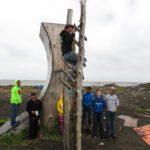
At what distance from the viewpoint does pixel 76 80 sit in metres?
9.10

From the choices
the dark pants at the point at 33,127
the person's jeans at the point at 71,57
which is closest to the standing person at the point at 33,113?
the dark pants at the point at 33,127

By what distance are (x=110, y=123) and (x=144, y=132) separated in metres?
2.73

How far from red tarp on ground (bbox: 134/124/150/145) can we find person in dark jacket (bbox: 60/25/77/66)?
6.07 meters

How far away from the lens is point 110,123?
12969 millimetres

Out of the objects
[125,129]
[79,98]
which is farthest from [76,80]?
[125,129]

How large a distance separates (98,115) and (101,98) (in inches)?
28.1

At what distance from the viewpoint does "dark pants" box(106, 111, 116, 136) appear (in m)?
12.6

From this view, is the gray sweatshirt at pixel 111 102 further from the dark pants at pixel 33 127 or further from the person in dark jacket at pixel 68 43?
the person in dark jacket at pixel 68 43

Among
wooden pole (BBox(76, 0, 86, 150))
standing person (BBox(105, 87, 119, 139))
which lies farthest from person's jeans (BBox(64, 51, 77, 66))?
standing person (BBox(105, 87, 119, 139))

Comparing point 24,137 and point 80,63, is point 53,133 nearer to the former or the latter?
point 24,137

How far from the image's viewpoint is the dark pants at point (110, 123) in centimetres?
1263

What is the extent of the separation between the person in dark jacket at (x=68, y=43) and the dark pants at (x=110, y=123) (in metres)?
4.01

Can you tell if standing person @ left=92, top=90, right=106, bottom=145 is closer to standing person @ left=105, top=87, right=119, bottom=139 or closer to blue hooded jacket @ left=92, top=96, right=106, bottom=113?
blue hooded jacket @ left=92, top=96, right=106, bottom=113

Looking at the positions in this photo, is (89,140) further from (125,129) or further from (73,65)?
(73,65)
